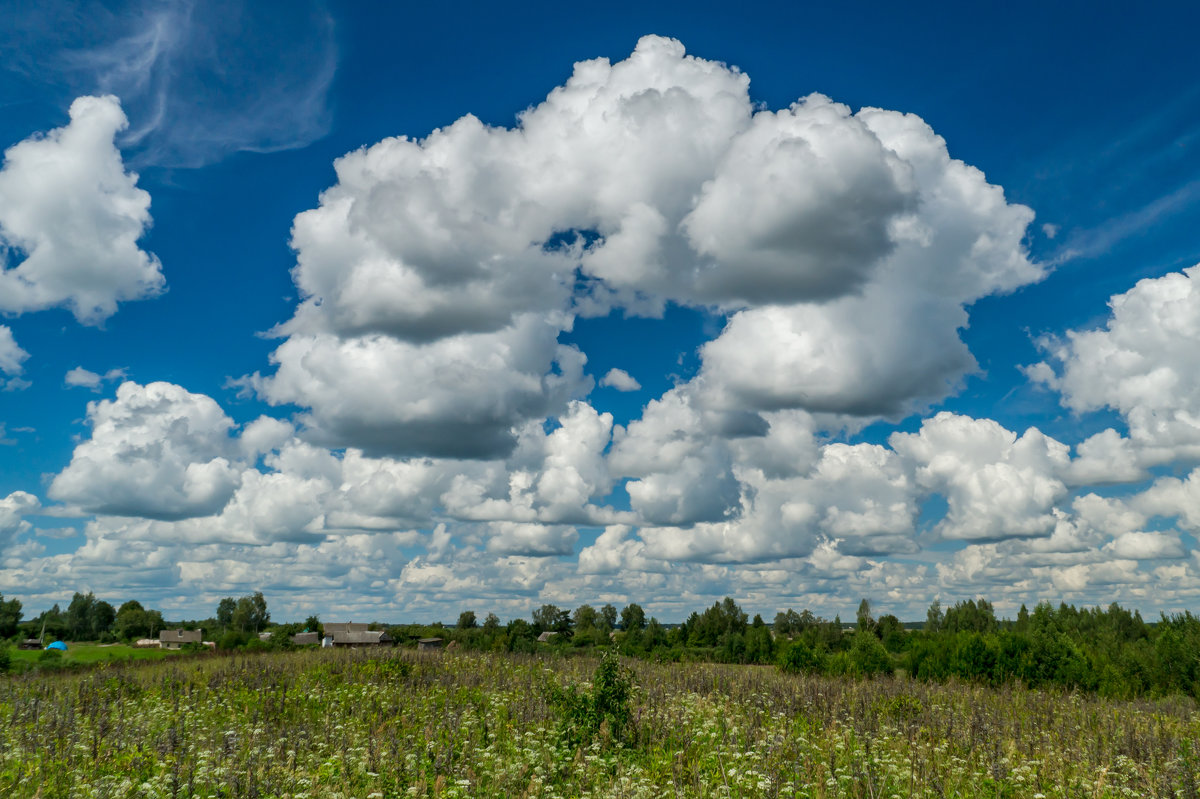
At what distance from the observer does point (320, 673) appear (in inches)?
925

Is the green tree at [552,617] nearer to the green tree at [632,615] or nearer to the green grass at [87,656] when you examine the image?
the green tree at [632,615]

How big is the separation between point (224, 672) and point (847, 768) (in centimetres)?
2076

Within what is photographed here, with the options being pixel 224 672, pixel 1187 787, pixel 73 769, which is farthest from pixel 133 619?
pixel 1187 787

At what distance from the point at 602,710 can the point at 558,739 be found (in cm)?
160

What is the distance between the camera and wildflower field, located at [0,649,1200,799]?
37.5 feet

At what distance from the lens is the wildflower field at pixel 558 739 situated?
11.4 meters

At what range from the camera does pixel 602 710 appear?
1573cm

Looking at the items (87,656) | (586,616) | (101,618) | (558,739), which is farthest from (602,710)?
(101,618)

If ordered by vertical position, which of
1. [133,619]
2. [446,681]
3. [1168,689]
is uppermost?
[446,681]

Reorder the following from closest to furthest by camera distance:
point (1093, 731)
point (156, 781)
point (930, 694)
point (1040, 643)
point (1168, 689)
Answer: point (156, 781), point (1093, 731), point (930, 694), point (1040, 643), point (1168, 689)

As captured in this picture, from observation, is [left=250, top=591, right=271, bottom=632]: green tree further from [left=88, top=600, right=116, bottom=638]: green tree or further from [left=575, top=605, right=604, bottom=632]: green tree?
[left=575, top=605, right=604, bottom=632]: green tree

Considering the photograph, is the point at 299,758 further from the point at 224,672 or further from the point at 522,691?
the point at 224,672

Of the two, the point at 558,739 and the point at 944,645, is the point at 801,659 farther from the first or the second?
the point at 558,739

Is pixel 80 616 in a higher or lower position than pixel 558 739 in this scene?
lower
